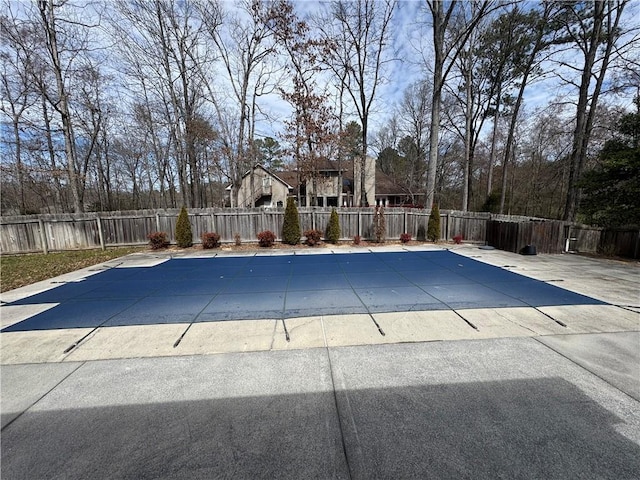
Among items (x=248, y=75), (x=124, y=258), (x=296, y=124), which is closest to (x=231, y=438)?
(x=124, y=258)

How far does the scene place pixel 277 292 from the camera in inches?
199

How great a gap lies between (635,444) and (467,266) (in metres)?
5.54

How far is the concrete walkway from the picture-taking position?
1658mm

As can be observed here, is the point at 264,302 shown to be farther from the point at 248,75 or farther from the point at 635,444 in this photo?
the point at 248,75

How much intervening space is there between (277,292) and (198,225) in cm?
779

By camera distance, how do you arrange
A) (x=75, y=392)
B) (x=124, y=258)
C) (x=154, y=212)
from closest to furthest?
(x=75, y=392), (x=124, y=258), (x=154, y=212)

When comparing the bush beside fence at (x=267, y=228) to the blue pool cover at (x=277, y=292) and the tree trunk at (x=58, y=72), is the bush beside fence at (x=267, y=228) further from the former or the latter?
the blue pool cover at (x=277, y=292)

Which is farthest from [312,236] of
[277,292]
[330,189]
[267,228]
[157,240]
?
[330,189]

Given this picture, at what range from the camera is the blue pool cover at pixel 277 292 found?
13.4 feet

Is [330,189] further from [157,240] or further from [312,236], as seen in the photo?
[157,240]

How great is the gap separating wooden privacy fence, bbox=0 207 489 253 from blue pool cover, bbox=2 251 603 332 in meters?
4.13

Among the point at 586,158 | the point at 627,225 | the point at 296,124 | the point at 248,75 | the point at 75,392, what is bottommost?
the point at 75,392

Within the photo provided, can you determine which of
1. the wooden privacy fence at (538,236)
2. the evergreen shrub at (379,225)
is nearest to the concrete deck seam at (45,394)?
the evergreen shrub at (379,225)

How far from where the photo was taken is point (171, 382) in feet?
8.15
